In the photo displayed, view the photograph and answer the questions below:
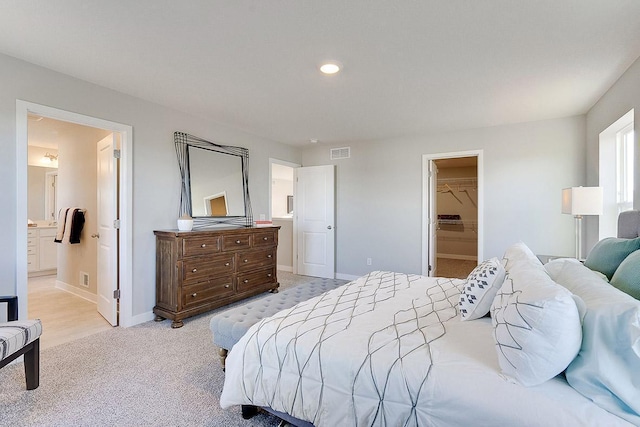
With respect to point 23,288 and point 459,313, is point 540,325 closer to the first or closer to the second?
point 459,313

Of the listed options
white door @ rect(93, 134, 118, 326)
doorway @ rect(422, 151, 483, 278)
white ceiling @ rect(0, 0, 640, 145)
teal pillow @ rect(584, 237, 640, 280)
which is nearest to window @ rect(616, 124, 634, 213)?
white ceiling @ rect(0, 0, 640, 145)

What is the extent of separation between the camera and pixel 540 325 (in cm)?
110

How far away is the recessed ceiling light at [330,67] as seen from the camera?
2482 mm

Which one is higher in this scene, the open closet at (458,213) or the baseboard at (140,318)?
the open closet at (458,213)

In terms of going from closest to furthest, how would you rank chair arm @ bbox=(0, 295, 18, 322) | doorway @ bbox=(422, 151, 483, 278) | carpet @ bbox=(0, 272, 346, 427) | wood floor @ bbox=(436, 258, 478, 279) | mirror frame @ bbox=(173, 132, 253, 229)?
carpet @ bbox=(0, 272, 346, 427) < chair arm @ bbox=(0, 295, 18, 322) < mirror frame @ bbox=(173, 132, 253, 229) < wood floor @ bbox=(436, 258, 478, 279) < doorway @ bbox=(422, 151, 483, 278)

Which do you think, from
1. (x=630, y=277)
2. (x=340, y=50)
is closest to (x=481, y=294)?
(x=630, y=277)

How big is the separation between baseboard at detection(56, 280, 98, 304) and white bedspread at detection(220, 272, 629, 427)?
344cm

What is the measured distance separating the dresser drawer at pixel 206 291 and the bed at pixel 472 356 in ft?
6.22

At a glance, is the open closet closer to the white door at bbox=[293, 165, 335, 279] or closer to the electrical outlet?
the white door at bbox=[293, 165, 335, 279]

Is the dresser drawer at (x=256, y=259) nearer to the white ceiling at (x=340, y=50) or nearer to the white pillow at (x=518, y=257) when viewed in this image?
the white ceiling at (x=340, y=50)

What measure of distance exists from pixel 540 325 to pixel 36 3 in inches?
117

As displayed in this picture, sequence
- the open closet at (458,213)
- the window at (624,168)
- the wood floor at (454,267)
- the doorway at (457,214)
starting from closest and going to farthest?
the window at (624,168) < the wood floor at (454,267) < the doorway at (457,214) < the open closet at (458,213)

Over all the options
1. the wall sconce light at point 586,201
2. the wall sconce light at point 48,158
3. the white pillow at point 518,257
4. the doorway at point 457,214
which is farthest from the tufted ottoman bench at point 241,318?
the wall sconce light at point 48,158

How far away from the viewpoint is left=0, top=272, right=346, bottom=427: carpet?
1.82 meters
